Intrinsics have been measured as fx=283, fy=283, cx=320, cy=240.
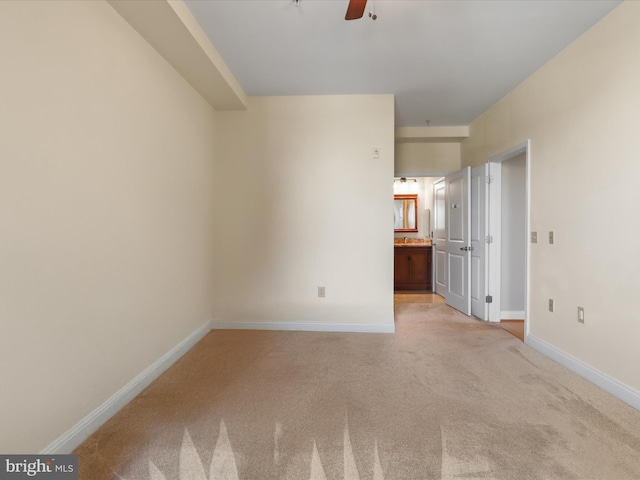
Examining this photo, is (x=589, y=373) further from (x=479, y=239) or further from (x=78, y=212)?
(x=78, y=212)

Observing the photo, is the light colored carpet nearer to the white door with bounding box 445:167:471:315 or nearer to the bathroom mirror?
the white door with bounding box 445:167:471:315

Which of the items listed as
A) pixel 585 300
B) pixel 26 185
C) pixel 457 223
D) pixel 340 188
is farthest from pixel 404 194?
pixel 26 185

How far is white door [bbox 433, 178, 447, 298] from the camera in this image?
4.58 m

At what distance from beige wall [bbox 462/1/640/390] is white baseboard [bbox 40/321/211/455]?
333 cm

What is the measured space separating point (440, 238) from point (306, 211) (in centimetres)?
263

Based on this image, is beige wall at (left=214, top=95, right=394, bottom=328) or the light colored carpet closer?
the light colored carpet

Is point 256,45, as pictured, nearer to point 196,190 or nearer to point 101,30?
point 101,30

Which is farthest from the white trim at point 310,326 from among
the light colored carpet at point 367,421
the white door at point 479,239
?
the white door at point 479,239

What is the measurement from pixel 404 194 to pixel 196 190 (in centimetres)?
441

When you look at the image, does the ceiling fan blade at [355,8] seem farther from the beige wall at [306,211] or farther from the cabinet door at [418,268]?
the cabinet door at [418,268]

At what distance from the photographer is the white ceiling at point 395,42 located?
196cm

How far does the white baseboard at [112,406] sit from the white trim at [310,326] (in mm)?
664

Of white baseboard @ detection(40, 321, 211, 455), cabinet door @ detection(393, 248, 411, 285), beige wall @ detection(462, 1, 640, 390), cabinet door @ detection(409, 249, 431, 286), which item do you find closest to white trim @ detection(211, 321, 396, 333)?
white baseboard @ detection(40, 321, 211, 455)

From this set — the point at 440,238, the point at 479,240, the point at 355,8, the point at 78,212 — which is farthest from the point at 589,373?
the point at 78,212
